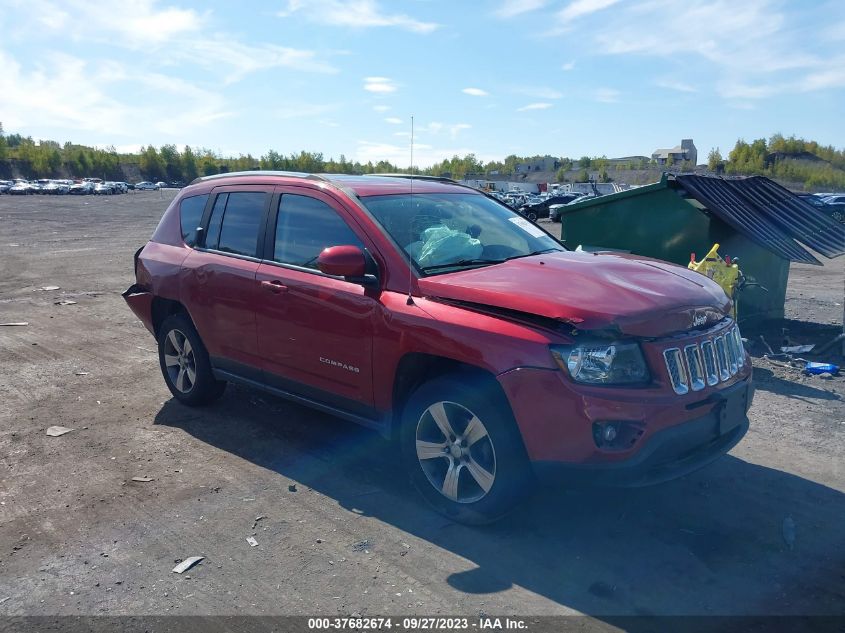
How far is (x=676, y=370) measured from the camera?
3.65 meters

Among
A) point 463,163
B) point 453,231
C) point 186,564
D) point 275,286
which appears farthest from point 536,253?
point 463,163

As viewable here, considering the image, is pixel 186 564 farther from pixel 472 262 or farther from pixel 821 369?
pixel 821 369

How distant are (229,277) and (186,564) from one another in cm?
223

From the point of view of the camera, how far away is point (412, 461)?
13.7 ft

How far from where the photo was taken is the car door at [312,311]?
14.4 feet

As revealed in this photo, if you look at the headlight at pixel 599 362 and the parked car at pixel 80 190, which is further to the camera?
the parked car at pixel 80 190

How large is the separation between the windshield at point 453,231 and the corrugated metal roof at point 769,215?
3892 millimetres

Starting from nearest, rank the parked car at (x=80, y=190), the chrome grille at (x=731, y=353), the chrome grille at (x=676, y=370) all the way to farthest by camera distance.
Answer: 1. the chrome grille at (x=676, y=370)
2. the chrome grille at (x=731, y=353)
3. the parked car at (x=80, y=190)

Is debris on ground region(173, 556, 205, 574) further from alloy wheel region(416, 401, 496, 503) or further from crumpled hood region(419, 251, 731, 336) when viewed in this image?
crumpled hood region(419, 251, 731, 336)

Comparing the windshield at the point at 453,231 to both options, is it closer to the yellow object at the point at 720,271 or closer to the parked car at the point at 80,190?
the yellow object at the point at 720,271

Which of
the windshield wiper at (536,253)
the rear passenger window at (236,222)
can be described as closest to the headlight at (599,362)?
the windshield wiper at (536,253)

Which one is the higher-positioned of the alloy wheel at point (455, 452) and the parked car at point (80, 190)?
the parked car at point (80, 190)

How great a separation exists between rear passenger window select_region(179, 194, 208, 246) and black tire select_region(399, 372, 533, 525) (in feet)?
8.90

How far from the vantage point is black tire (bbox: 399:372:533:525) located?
3.69m
